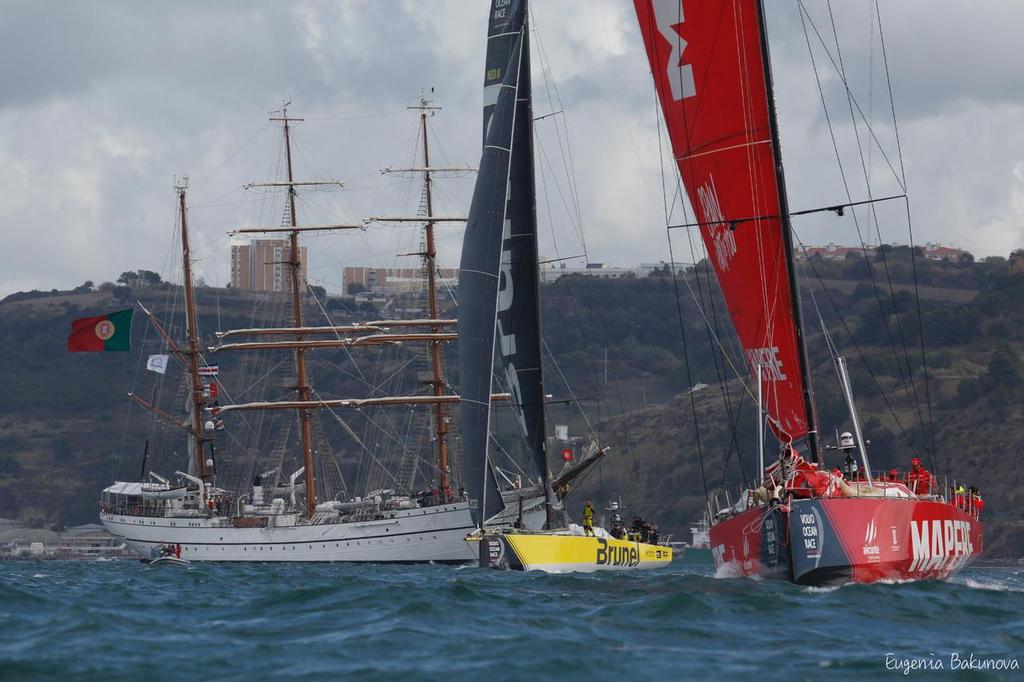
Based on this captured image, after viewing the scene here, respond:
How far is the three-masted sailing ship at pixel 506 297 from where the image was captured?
3962cm

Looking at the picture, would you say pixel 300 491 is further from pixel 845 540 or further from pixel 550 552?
pixel 845 540

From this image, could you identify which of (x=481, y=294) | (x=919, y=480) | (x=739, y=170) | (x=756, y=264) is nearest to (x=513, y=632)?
(x=919, y=480)

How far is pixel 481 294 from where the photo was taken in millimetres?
39625

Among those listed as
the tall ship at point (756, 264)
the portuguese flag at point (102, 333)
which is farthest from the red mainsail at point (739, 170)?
the portuguese flag at point (102, 333)

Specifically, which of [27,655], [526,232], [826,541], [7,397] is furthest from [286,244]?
[7,397]

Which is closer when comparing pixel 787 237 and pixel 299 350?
pixel 787 237

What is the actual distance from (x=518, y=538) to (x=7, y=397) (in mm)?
174439

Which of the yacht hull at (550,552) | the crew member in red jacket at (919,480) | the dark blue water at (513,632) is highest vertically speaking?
the crew member in red jacket at (919,480)

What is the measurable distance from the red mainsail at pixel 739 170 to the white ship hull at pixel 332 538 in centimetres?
3201

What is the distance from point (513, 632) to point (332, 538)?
47.1 m

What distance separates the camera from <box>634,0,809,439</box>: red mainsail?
30938 mm

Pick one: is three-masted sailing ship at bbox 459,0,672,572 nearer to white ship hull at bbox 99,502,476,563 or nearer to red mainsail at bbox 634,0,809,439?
red mainsail at bbox 634,0,809,439

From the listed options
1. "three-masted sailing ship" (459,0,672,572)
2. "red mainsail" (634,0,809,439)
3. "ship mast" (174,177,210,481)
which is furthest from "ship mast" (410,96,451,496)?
"red mainsail" (634,0,809,439)

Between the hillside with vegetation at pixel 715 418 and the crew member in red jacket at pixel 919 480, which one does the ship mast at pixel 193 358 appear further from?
the crew member in red jacket at pixel 919 480
